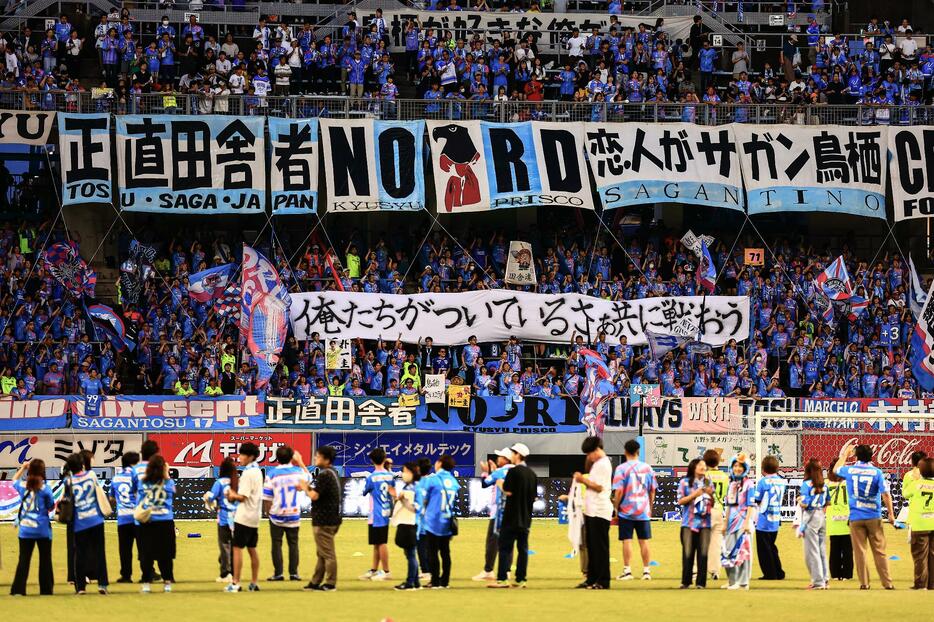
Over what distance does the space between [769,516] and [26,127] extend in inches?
940

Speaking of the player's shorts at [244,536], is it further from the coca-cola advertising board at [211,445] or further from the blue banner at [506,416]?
the blue banner at [506,416]

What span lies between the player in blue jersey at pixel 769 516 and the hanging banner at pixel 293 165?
64.6 feet

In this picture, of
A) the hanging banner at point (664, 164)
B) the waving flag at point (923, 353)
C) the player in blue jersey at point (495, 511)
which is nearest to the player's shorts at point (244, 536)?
the player in blue jersey at point (495, 511)

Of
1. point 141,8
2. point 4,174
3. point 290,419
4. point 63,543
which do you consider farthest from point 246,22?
point 63,543

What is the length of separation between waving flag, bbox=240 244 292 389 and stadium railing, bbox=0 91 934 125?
4293 mm

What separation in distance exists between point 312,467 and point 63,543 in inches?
352

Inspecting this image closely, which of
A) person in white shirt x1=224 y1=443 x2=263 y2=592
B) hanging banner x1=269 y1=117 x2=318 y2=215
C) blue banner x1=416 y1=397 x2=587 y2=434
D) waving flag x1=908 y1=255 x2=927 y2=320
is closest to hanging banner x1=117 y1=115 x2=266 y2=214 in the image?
hanging banner x1=269 y1=117 x2=318 y2=215

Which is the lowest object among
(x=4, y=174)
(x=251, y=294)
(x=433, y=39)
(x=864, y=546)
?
(x=864, y=546)

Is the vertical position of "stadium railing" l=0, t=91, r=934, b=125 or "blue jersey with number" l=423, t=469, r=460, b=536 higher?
"stadium railing" l=0, t=91, r=934, b=125

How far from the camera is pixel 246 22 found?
44.0 metres

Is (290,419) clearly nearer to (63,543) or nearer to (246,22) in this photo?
(63,543)

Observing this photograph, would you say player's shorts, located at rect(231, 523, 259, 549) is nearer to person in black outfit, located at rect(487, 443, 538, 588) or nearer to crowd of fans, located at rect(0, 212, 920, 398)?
person in black outfit, located at rect(487, 443, 538, 588)

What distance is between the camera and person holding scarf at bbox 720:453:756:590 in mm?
20453

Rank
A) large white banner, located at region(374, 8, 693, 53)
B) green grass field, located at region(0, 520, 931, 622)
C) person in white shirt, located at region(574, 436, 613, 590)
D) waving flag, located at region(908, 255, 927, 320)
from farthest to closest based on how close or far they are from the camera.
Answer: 1. large white banner, located at region(374, 8, 693, 53)
2. waving flag, located at region(908, 255, 927, 320)
3. person in white shirt, located at region(574, 436, 613, 590)
4. green grass field, located at region(0, 520, 931, 622)
